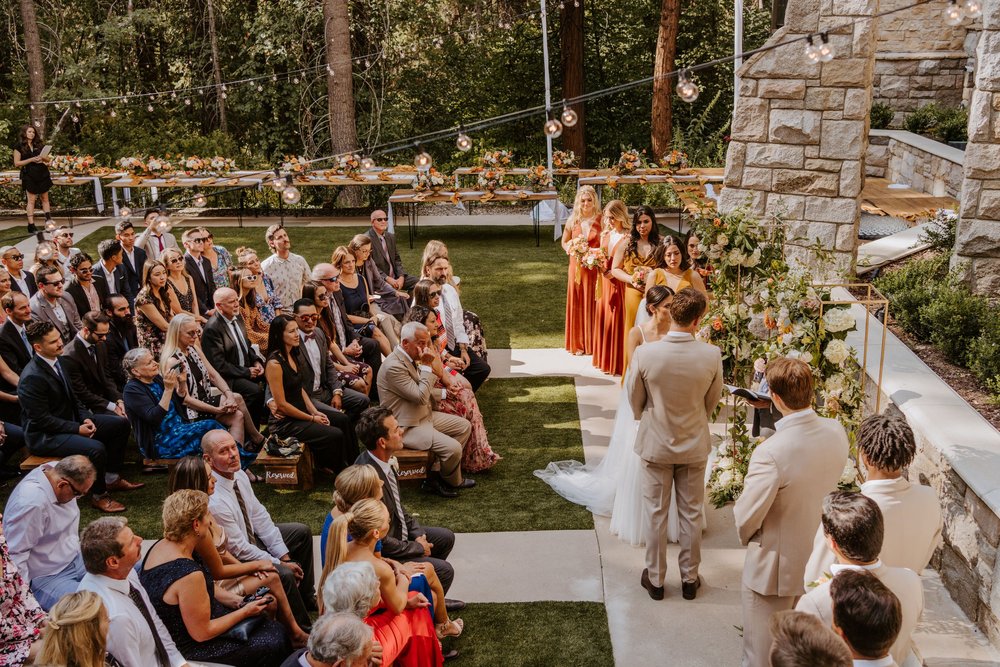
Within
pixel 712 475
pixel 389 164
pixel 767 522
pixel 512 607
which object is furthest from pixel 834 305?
pixel 389 164

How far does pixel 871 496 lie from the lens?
3.70m

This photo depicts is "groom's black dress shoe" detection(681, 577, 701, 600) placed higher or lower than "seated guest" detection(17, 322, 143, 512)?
lower

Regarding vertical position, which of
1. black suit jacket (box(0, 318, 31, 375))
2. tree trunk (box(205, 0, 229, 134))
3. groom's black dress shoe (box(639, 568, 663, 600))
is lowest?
groom's black dress shoe (box(639, 568, 663, 600))

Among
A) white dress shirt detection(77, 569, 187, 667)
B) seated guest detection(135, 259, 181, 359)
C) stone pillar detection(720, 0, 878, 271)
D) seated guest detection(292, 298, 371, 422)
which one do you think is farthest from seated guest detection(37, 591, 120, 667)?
stone pillar detection(720, 0, 878, 271)

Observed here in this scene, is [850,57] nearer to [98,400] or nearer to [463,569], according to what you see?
[463,569]

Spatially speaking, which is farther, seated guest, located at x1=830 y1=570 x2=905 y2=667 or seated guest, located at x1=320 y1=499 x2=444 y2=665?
seated guest, located at x1=320 y1=499 x2=444 y2=665

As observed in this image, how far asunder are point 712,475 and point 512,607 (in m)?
1.82

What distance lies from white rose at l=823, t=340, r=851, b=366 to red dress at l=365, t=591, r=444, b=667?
8.68 feet

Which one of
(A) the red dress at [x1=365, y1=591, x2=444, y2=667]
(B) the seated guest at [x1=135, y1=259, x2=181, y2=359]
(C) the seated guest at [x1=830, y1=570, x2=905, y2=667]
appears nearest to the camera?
(C) the seated guest at [x1=830, y1=570, x2=905, y2=667]

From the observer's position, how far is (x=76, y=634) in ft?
10.9

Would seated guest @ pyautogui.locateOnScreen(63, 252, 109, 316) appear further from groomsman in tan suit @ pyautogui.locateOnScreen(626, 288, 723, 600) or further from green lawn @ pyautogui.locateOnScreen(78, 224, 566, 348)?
groomsman in tan suit @ pyautogui.locateOnScreen(626, 288, 723, 600)

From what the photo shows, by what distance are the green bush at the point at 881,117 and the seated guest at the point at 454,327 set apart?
10038mm

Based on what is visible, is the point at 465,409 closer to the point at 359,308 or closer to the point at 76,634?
the point at 359,308

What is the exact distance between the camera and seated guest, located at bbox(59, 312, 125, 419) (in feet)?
22.1
